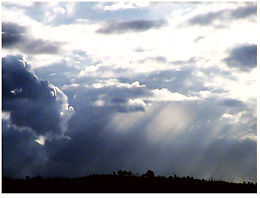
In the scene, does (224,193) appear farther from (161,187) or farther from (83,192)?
(83,192)

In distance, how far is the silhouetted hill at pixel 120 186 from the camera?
67.2 feet

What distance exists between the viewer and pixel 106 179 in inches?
1017

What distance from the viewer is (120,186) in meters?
22.5

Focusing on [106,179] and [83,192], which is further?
[106,179]

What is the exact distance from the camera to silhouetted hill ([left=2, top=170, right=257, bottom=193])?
20.5 m

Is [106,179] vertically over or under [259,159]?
under

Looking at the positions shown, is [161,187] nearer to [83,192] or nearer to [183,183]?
[183,183]
